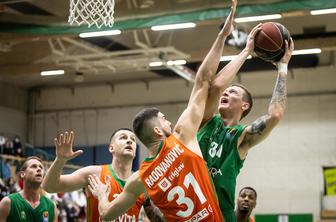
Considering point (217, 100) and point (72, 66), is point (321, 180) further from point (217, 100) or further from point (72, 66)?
point (217, 100)

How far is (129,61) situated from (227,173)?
1163 centimetres

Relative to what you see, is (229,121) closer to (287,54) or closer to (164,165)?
(287,54)

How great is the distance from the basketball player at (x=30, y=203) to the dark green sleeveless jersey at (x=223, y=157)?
348cm

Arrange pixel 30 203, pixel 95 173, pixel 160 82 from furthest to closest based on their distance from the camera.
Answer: pixel 160 82, pixel 30 203, pixel 95 173

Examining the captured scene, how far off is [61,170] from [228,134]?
182 centimetres

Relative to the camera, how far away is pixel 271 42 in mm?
4695

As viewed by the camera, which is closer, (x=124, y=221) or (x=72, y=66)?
(x=124, y=221)

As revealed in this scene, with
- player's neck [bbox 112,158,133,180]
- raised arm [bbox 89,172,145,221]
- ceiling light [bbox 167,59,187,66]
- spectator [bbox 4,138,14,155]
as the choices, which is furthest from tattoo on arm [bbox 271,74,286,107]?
spectator [bbox 4,138,14,155]

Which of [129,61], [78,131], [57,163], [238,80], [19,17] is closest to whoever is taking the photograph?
[57,163]

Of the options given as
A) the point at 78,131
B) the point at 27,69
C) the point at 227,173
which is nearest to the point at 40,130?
the point at 78,131

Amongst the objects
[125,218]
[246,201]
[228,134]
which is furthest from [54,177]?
[246,201]

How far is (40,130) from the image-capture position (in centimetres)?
2238

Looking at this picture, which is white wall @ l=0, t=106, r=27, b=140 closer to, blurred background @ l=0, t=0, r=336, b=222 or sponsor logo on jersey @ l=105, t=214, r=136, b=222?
blurred background @ l=0, t=0, r=336, b=222

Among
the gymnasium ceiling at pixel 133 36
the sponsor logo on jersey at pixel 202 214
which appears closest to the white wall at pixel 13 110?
the gymnasium ceiling at pixel 133 36
